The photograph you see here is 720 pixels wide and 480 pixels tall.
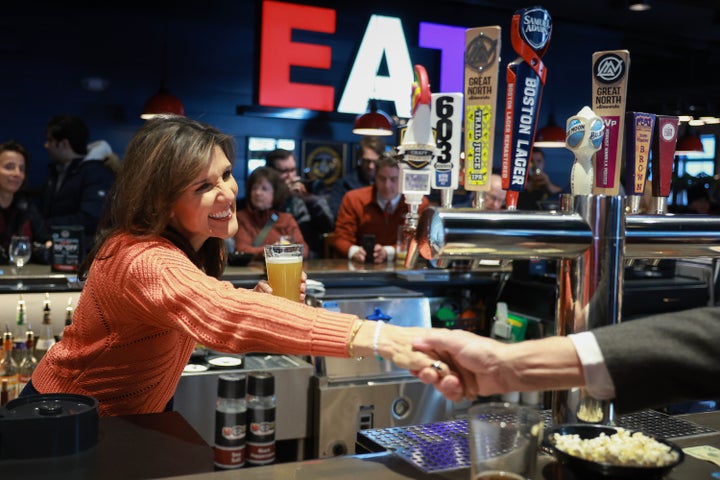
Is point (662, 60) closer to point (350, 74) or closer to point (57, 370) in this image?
point (350, 74)

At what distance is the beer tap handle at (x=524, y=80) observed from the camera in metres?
1.13

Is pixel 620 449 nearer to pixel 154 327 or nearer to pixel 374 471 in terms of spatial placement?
pixel 374 471

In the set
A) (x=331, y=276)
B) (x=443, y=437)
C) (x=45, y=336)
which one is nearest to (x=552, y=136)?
(x=331, y=276)

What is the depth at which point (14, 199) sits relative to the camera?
4.76 meters

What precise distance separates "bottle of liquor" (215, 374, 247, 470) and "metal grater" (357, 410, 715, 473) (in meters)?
1.83

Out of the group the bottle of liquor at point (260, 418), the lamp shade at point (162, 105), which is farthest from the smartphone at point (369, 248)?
the lamp shade at point (162, 105)

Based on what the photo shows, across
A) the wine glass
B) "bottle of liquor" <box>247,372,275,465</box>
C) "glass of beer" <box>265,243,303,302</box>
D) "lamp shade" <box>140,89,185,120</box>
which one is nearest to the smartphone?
"bottle of liquor" <box>247,372,275,465</box>

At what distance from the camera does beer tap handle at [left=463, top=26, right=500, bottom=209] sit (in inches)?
44.1

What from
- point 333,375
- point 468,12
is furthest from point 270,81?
point 333,375

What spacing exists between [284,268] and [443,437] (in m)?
0.89

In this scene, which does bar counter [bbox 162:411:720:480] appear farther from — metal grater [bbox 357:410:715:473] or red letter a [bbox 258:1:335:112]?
red letter a [bbox 258:1:335:112]

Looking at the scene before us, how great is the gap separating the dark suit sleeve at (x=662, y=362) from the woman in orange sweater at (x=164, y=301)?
18.6 inches

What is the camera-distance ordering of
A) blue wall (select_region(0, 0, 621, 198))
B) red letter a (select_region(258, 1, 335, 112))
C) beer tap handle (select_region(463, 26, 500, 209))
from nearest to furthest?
beer tap handle (select_region(463, 26, 500, 209))
blue wall (select_region(0, 0, 621, 198))
red letter a (select_region(258, 1, 335, 112))

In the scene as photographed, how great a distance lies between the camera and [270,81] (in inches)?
303
